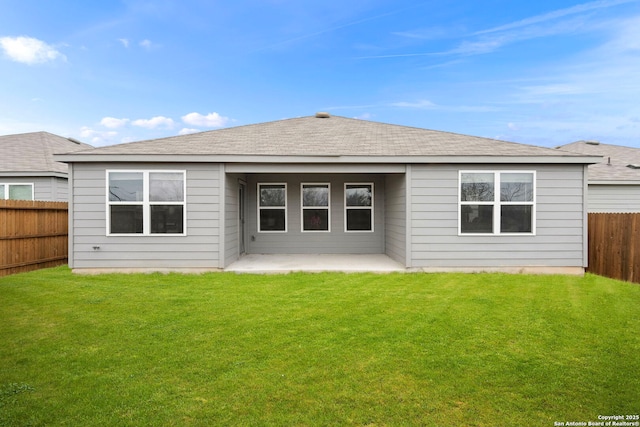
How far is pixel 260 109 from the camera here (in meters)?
20.3

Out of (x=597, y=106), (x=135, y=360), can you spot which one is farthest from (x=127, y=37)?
(x=597, y=106)

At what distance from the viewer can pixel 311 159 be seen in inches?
332

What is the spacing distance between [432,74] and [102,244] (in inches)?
589

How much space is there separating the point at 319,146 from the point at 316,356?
623 cm

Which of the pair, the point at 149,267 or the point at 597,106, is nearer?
the point at 149,267

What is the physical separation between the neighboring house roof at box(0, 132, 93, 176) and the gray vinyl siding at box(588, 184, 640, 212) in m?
17.0

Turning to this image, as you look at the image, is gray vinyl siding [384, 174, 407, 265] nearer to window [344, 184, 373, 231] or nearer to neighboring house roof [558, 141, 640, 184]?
window [344, 184, 373, 231]

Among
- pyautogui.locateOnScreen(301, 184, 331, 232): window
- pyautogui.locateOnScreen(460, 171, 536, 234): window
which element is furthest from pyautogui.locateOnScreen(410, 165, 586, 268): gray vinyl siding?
pyautogui.locateOnScreen(301, 184, 331, 232): window

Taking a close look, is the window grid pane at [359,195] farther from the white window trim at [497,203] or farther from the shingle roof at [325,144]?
the white window trim at [497,203]

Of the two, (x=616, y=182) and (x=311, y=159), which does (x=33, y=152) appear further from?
(x=616, y=182)

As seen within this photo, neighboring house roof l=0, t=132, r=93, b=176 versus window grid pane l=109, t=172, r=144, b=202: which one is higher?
neighboring house roof l=0, t=132, r=93, b=176

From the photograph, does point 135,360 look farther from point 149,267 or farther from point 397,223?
point 397,223

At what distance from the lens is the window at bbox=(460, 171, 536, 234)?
847cm

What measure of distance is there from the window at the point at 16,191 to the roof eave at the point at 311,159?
557 centimetres
